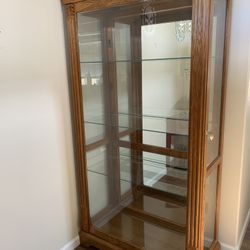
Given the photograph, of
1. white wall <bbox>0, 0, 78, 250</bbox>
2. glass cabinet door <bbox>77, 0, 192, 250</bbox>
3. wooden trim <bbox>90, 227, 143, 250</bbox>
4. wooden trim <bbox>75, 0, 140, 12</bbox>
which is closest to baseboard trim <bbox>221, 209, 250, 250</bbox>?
glass cabinet door <bbox>77, 0, 192, 250</bbox>

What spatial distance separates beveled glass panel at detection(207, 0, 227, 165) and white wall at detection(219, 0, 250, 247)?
90 mm

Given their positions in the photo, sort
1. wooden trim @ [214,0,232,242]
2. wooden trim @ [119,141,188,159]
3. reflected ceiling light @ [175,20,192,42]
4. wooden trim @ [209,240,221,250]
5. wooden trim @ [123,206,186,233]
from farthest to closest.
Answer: wooden trim @ [119,141,188,159] → wooden trim @ [123,206,186,233] → wooden trim @ [209,240,221,250] → reflected ceiling light @ [175,20,192,42] → wooden trim @ [214,0,232,242]

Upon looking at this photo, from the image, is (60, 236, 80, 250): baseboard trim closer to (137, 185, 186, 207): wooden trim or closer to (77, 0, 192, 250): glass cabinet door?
(77, 0, 192, 250): glass cabinet door

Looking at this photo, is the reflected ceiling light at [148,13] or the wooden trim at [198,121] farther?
the reflected ceiling light at [148,13]

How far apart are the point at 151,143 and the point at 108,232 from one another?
2.65ft

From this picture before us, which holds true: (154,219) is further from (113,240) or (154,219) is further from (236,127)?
(236,127)

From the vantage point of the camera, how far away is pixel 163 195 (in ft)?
7.48

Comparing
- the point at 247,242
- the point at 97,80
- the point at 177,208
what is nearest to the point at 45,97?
the point at 97,80

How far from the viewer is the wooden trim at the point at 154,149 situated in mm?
2095

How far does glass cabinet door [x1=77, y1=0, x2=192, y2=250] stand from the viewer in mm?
1931

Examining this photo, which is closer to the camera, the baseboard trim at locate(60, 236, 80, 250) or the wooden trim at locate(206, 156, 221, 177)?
the wooden trim at locate(206, 156, 221, 177)

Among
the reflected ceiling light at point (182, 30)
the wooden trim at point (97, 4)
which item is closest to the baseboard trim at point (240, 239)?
the reflected ceiling light at point (182, 30)

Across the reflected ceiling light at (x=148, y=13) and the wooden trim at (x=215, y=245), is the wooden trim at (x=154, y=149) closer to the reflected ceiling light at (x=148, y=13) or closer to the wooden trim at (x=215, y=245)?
the wooden trim at (x=215, y=245)

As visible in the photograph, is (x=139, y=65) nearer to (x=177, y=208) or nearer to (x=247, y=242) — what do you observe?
(x=177, y=208)
